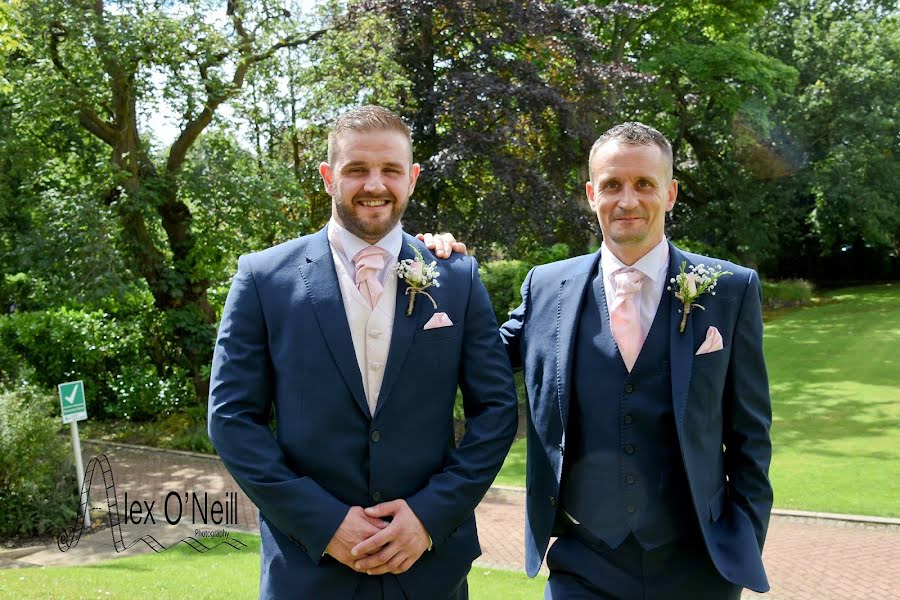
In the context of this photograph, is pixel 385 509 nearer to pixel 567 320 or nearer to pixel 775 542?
pixel 567 320

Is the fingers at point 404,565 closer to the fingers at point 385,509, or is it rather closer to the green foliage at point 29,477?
the fingers at point 385,509

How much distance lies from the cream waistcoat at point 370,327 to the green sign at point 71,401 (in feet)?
22.9

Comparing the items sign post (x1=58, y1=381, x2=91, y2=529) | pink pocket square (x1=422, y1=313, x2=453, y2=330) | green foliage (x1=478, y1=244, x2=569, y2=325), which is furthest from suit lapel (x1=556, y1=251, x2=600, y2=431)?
green foliage (x1=478, y1=244, x2=569, y2=325)

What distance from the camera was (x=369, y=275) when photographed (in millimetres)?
2943

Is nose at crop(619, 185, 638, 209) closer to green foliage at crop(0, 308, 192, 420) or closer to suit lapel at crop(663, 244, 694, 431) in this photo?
suit lapel at crop(663, 244, 694, 431)

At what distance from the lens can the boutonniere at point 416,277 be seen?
2.92 m

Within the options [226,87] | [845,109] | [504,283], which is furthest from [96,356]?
[845,109]

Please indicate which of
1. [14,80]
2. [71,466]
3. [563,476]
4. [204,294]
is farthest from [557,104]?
[563,476]

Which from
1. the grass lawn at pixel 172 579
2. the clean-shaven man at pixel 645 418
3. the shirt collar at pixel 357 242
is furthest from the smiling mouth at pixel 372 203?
the grass lawn at pixel 172 579

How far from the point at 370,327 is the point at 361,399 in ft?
0.86

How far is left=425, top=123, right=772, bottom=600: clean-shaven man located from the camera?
9.38ft

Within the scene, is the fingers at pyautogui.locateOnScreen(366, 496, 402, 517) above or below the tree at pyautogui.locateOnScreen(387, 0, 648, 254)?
below

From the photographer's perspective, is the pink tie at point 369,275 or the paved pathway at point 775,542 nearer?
the pink tie at point 369,275

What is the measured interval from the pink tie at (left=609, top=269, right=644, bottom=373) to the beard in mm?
859
